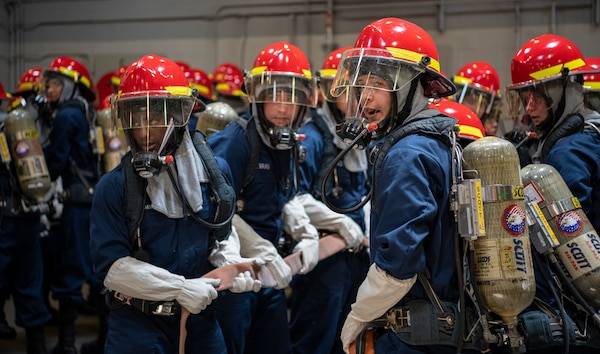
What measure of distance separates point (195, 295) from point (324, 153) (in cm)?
202

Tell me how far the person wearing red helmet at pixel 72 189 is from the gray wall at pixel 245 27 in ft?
13.6

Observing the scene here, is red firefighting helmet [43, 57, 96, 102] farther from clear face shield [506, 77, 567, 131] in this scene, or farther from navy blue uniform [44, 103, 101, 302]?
clear face shield [506, 77, 567, 131]

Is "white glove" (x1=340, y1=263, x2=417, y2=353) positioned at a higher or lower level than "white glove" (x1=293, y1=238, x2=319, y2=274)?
higher

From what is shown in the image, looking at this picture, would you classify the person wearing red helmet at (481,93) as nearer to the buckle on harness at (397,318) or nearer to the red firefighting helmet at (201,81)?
the red firefighting helmet at (201,81)

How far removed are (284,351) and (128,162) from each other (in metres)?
1.55

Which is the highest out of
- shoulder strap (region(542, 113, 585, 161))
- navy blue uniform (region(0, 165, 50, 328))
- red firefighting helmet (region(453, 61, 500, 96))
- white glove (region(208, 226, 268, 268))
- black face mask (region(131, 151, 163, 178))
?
red firefighting helmet (region(453, 61, 500, 96))

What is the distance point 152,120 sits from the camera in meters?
3.40

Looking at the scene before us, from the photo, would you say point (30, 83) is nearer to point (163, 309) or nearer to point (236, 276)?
point (236, 276)

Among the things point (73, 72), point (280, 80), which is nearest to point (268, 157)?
point (280, 80)

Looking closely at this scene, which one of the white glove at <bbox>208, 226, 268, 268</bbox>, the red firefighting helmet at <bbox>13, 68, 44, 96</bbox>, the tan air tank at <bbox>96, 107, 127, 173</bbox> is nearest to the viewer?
the white glove at <bbox>208, 226, 268, 268</bbox>

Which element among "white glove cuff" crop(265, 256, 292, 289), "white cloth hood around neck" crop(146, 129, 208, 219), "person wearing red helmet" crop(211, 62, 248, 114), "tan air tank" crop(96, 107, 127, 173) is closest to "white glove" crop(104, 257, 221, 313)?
"white cloth hood around neck" crop(146, 129, 208, 219)

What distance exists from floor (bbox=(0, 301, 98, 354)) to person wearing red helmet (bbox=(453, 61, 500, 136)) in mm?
3809

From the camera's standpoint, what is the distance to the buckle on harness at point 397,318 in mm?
2645

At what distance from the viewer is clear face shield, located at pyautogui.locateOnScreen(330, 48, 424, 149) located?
285cm
